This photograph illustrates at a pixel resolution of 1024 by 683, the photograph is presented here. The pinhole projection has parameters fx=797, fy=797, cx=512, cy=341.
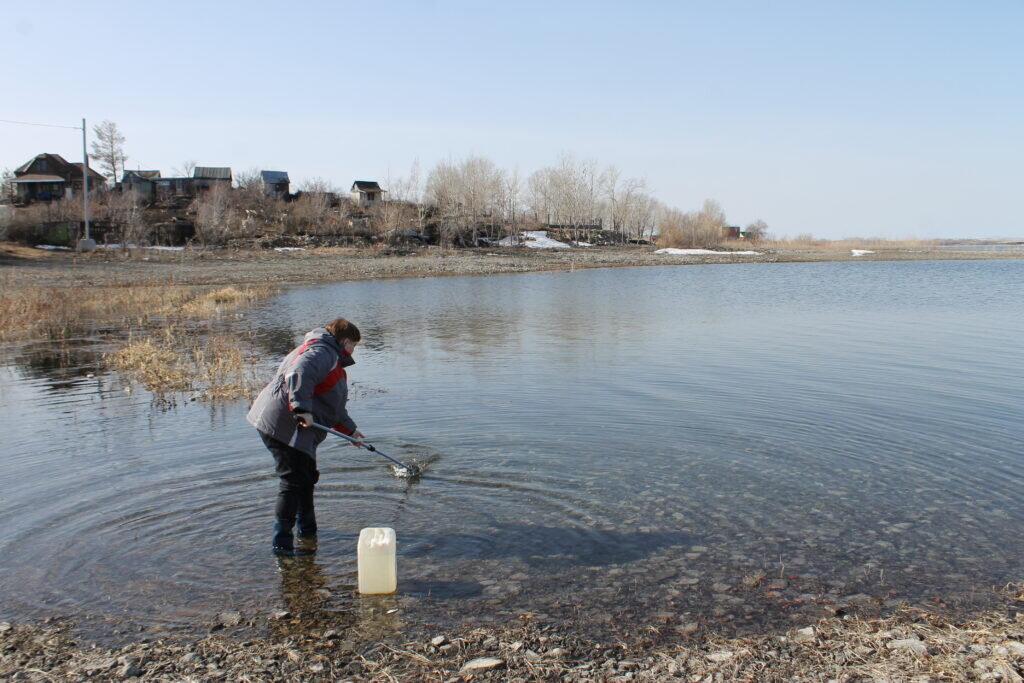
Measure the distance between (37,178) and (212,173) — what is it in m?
18.1

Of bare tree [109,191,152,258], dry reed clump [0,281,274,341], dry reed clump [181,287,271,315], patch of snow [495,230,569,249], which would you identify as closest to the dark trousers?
dry reed clump [0,281,274,341]

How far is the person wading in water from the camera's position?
6078mm

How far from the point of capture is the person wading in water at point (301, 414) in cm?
608

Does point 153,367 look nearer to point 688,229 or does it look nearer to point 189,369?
point 189,369

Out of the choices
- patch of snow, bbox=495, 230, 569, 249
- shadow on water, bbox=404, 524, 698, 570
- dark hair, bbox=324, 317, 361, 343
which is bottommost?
shadow on water, bbox=404, 524, 698, 570

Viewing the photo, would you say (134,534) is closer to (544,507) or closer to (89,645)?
(89,645)

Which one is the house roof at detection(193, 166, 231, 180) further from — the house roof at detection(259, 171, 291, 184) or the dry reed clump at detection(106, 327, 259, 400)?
the dry reed clump at detection(106, 327, 259, 400)

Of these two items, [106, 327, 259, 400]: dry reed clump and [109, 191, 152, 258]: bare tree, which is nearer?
[106, 327, 259, 400]: dry reed clump

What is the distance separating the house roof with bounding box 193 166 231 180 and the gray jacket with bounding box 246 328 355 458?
94099 mm

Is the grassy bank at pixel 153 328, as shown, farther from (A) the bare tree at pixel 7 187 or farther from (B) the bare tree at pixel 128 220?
(A) the bare tree at pixel 7 187

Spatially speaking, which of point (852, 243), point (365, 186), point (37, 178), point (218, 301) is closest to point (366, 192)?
point (365, 186)

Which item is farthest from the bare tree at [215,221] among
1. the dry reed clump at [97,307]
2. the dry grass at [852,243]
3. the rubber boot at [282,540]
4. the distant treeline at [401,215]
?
the dry grass at [852,243]

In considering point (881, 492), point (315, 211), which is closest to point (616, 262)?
point (315, 211)

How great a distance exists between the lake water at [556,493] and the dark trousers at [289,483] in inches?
11.3
